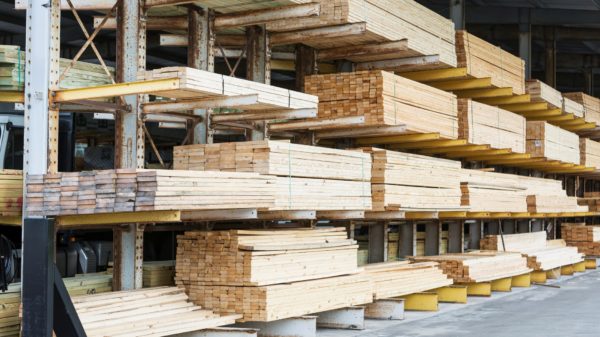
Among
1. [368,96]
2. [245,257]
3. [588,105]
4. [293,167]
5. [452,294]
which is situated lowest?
[452,294]

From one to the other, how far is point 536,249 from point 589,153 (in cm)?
533

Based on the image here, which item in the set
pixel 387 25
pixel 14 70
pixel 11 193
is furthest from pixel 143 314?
pixel 387 25

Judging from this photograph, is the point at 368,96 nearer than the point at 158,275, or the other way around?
the point at 158,275

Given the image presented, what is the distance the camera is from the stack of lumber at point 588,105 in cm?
2486

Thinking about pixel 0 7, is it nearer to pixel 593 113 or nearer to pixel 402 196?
pixel 402 196

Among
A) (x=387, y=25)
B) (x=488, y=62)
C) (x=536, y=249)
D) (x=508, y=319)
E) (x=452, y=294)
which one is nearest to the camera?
(x=387, y=25)

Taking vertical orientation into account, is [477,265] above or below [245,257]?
below

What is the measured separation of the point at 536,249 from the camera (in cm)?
2077

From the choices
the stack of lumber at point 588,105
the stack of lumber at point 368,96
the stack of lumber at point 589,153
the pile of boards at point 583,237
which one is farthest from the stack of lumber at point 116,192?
the pile of boards at point 583,237

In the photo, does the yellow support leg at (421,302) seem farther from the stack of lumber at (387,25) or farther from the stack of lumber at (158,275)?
the stack of lumber at (158,275)

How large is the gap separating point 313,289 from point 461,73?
5806 millimetres

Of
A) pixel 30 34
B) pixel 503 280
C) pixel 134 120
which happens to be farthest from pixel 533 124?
pixel 30 34

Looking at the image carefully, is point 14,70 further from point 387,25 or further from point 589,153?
point 589,153

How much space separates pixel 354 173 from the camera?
38.2ft
